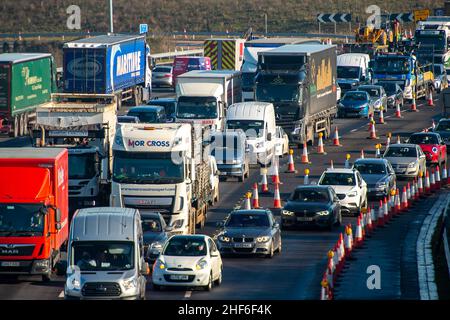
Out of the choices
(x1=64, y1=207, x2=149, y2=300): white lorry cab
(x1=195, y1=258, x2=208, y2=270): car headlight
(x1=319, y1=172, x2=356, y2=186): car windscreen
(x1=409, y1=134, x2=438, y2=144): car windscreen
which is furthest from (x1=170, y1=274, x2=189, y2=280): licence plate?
(x1=409, y1=134, x2=438, y2=144): car windscreen

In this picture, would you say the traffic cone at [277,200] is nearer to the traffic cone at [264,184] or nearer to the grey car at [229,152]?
the traffic cone at [264,184]

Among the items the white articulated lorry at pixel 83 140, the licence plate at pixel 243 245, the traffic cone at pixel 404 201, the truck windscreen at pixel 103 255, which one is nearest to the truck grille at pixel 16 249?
the truck windscreen at pixel 103 255

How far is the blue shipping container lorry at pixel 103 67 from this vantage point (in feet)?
248

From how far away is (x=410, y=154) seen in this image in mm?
56406

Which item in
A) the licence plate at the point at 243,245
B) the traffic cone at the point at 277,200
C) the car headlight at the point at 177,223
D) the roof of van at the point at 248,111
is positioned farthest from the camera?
the roof of van at the point at 248,111

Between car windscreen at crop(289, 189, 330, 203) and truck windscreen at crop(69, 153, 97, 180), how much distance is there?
5.74 m

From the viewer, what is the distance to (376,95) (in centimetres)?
7944

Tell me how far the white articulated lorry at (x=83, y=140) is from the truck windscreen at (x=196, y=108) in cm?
1258

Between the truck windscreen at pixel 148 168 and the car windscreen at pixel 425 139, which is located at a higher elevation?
the truck windscreen at pixel 148 168

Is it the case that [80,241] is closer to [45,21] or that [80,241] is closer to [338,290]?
[338,290]

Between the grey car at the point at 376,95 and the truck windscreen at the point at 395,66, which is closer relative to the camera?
the grey car at the point at 376,95

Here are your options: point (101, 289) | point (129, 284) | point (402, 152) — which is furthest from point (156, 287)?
point (402, 152)

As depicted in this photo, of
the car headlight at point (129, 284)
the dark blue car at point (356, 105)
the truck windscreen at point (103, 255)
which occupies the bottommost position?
the dark blue car at point (356, 105)

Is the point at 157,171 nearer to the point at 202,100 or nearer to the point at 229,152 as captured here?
the point at 229,152
